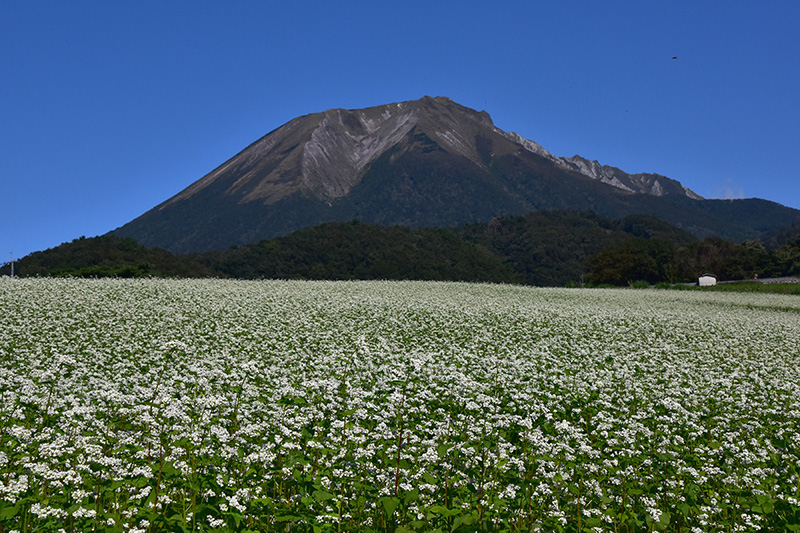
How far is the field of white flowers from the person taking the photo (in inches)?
203

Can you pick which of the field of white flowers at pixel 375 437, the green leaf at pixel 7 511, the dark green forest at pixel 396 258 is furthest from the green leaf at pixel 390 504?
the dark green forest at pixel 396 258

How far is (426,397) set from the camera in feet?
26.2

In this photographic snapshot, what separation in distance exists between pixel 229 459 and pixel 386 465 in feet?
5.98

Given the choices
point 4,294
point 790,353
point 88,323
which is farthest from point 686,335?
point 4,294

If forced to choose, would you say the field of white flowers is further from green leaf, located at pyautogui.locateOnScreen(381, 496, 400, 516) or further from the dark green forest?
the dark green forest

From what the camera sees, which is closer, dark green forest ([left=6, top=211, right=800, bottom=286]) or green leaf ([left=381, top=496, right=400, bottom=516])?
green leaf ([left=381, top=496, right=400, bottom=516])

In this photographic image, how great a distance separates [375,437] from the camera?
6.51 m

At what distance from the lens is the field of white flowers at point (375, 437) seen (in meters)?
5.16

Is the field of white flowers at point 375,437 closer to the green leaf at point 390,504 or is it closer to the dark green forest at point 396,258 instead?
the green leaf at point 390,504

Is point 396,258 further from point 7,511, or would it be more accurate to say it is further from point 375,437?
point 7,511

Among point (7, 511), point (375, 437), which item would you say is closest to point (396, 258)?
point (375, 437)

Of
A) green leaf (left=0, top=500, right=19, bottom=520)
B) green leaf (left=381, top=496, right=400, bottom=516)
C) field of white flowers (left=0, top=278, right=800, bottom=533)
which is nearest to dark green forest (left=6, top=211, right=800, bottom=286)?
field of white flowers (left=0, top=278, right=800, bottom=533)

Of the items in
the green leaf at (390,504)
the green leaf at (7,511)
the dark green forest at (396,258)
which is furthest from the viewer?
the dark green forest at (396,258)

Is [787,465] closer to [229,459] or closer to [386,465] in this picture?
[386,465]
